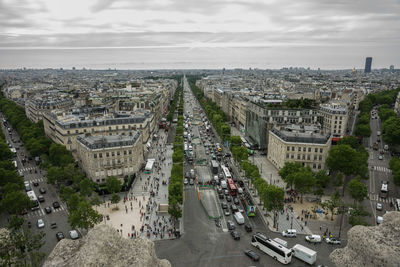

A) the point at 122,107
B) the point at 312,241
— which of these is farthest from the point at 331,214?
the point at 122,107

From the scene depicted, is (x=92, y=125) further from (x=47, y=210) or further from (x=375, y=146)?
(x=375, y=146)

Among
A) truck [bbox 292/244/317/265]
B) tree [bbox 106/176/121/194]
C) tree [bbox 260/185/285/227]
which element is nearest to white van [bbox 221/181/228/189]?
tree [bbox 260/185/285/227]

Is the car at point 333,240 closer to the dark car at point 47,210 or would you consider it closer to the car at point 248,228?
the car at point 248,228

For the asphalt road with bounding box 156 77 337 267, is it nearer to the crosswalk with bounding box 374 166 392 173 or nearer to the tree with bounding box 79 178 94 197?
the tree with bounding box 79 178 94 197

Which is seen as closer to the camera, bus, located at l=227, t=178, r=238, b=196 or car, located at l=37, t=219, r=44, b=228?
car, located at l=37, t=219, r=44, b=228

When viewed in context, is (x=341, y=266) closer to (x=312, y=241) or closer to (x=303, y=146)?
(x=312, y=241)

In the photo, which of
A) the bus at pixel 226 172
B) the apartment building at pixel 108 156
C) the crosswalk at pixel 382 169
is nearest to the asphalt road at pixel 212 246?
the bus at pixel 226 172
